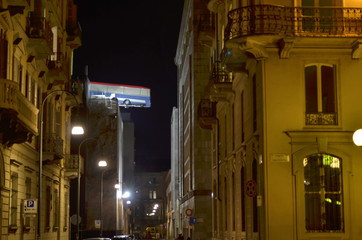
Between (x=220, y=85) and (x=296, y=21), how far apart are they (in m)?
9.01

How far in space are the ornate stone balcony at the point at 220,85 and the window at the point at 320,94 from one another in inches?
325

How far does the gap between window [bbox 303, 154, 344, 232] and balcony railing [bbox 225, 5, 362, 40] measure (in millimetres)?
4527

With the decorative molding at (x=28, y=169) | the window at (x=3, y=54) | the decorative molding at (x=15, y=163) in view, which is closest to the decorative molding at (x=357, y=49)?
the window at (x=3, y=54)

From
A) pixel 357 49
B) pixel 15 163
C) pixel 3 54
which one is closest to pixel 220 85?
pixel 357 49

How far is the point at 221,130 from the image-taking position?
120ft

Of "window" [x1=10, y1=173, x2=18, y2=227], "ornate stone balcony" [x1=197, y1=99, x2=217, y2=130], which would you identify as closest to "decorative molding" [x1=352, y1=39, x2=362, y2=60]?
"window" [x1=10, y1=173, x2=18, y2=227]

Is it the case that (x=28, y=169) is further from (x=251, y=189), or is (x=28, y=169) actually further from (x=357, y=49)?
(x=357, y=49)

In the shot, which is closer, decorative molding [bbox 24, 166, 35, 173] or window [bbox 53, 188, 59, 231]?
decorative molding [bbox 24, 166, 35, 173]

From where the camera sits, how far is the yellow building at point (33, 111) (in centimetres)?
2245

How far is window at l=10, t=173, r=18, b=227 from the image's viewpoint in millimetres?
25406

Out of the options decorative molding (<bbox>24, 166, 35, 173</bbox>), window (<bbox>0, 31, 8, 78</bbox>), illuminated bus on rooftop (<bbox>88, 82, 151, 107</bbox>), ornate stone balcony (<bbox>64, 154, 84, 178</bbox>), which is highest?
illuminated bus on rooftop (<bbox>88, 82, 151, 107</bbox>)

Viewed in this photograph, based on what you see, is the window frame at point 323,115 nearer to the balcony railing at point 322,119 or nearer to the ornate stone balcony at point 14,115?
the balcony railing at point 322,119

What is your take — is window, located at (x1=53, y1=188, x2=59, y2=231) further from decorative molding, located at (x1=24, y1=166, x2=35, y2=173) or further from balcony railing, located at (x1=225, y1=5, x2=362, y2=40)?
balcony railing, located at (x1=225, y1=5, x2=362, y2=40)

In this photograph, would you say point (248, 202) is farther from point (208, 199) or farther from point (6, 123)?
point (208, 199)
